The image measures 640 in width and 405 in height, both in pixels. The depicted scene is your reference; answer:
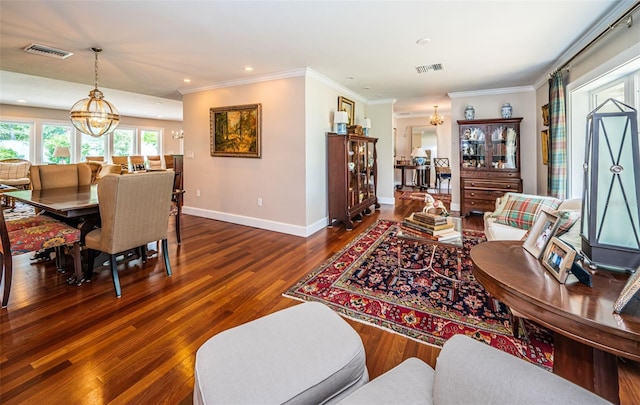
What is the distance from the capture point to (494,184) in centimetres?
546

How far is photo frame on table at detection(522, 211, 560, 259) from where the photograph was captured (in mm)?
1120

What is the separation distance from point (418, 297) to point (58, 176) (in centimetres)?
469

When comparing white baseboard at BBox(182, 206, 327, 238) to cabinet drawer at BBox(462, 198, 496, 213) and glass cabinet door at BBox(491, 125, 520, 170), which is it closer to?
cabinet drawer at BBox(462, 198, 496, 213)

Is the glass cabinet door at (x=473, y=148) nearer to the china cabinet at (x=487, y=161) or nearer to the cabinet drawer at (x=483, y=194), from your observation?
the china cabinet at (x=487, y=161)

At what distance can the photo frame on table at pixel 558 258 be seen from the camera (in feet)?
3.04

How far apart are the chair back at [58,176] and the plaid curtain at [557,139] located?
21.1 feet

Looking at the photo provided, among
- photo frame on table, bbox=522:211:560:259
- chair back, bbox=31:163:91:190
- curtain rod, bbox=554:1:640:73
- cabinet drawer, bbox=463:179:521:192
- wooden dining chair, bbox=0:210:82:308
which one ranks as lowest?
wooden dining chair, bbox=0:210:82:308

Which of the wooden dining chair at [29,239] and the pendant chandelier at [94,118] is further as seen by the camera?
the pendant chandelier at [94,118]

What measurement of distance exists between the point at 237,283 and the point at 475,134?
5.11 meters

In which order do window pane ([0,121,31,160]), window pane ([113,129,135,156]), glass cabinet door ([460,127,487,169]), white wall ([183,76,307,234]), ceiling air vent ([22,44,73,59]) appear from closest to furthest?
ceiling air vent ([22,44,73,59]) < white wall ([183,76,307,234]) < glass cabinet door ([460,127,487,169]) < window pane ([0,121,31,160]) < window pane ([113,129,135,156])

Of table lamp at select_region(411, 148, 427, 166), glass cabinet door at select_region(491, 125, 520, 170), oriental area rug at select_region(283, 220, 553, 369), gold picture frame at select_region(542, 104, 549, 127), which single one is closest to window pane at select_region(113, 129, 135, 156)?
table lamp at select_region(411, 148, 427, 166)

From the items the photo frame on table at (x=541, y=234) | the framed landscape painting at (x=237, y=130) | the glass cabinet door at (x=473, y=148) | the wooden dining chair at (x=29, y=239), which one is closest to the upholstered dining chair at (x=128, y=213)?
the wooden dining chair at (x=29, y=239)

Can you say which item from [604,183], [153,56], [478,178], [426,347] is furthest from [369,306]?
[478,178]

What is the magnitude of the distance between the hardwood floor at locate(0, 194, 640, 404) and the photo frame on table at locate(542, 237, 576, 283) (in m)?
1.06
